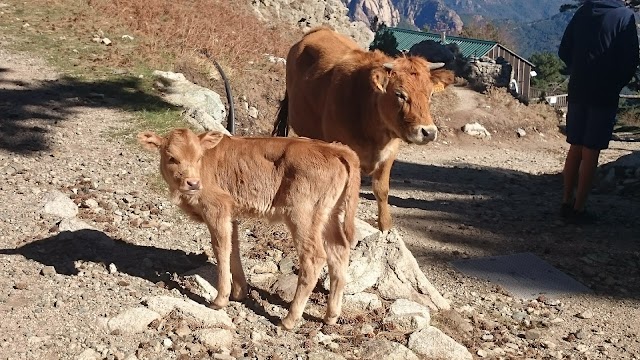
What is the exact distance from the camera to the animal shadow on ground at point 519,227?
8305 millimetres

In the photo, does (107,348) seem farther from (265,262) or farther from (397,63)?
(397,63)

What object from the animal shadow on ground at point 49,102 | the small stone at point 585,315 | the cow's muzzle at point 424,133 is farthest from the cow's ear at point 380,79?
the animal shadow on ground at point 49,102

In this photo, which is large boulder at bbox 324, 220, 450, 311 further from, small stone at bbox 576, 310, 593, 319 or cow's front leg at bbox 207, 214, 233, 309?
small stone at bbox 576, 310, 593, 319

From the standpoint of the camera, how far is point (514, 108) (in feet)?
72.7

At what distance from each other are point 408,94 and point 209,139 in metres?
2.51

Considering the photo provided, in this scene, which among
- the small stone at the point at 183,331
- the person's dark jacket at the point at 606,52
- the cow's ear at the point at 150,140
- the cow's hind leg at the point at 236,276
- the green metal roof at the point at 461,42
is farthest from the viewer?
the green metal roof at the point at 461,42

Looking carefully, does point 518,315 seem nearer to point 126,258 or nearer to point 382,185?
point 382,185

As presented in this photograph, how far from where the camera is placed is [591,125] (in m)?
9.39

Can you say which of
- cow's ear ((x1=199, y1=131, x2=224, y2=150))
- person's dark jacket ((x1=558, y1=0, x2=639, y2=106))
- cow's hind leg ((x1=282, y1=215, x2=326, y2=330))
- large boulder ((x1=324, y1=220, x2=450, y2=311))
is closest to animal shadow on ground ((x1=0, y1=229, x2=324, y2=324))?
cow's hind leg ((x1=282, y1=215, x2=326, y2=330))

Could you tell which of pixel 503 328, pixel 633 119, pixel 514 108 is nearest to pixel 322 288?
pixel 503 328

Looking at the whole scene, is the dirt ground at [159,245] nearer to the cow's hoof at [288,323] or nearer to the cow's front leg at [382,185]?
the cow's hoof at [288,323]

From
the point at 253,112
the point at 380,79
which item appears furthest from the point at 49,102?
the point at 380,79

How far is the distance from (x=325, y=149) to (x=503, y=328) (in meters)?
2.61

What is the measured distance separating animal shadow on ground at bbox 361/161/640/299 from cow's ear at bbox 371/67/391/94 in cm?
220
